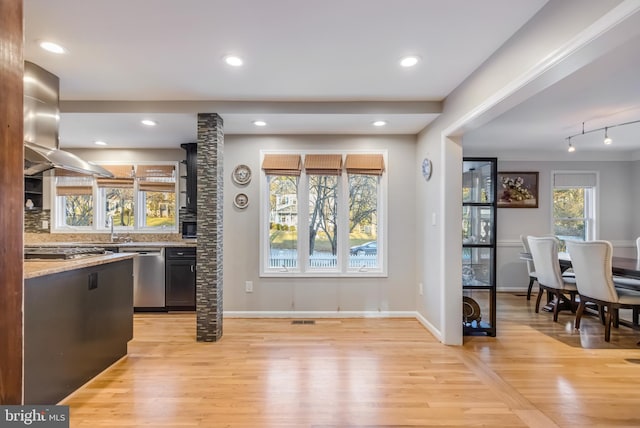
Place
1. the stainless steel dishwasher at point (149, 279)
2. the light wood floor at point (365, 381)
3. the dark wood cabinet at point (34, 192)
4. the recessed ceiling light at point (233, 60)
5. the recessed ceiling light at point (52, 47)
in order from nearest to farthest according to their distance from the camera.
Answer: the light wood floor at point (365, 381)
the recessed ceiling light at point (52, 47)
the recessed ceiling light at point (233, 60)
the stainless steel dishwasher at point (149, 279)
the dark wood cabinet at point (34, 192)

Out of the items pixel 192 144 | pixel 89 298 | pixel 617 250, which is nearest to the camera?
pixel 89 298

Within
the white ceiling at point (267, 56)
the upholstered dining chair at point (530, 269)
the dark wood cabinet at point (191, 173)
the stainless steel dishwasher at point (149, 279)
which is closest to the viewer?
the white ceiling at point (267, 56)

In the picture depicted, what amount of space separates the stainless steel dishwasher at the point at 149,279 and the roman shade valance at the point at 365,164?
2813mm

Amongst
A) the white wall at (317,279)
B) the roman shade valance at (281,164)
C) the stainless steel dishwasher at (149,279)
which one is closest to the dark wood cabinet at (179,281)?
the stainless steel dishwasher at (149,279)

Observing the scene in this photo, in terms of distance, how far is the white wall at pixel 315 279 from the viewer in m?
4.05

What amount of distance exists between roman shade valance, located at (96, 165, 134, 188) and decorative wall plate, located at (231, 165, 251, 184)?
2.00 m

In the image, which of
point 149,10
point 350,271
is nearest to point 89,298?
point 149,10

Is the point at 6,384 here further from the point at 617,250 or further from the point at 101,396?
the point at 617,250

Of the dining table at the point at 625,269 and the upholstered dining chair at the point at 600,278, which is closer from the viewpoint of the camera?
the dining table at the point at 625,269

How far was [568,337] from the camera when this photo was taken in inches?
133

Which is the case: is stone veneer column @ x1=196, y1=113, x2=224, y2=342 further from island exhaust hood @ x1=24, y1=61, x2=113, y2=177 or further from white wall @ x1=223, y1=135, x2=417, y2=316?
island exhaust hood @ x1=24, y1=61, x2=113, y2=177

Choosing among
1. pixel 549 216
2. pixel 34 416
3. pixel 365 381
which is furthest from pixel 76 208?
pixel 549 216

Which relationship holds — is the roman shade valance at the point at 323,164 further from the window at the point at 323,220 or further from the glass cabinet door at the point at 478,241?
the glass cabinet door at the point at 478,241

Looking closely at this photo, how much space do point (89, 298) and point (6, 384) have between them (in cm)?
Answer: 184
